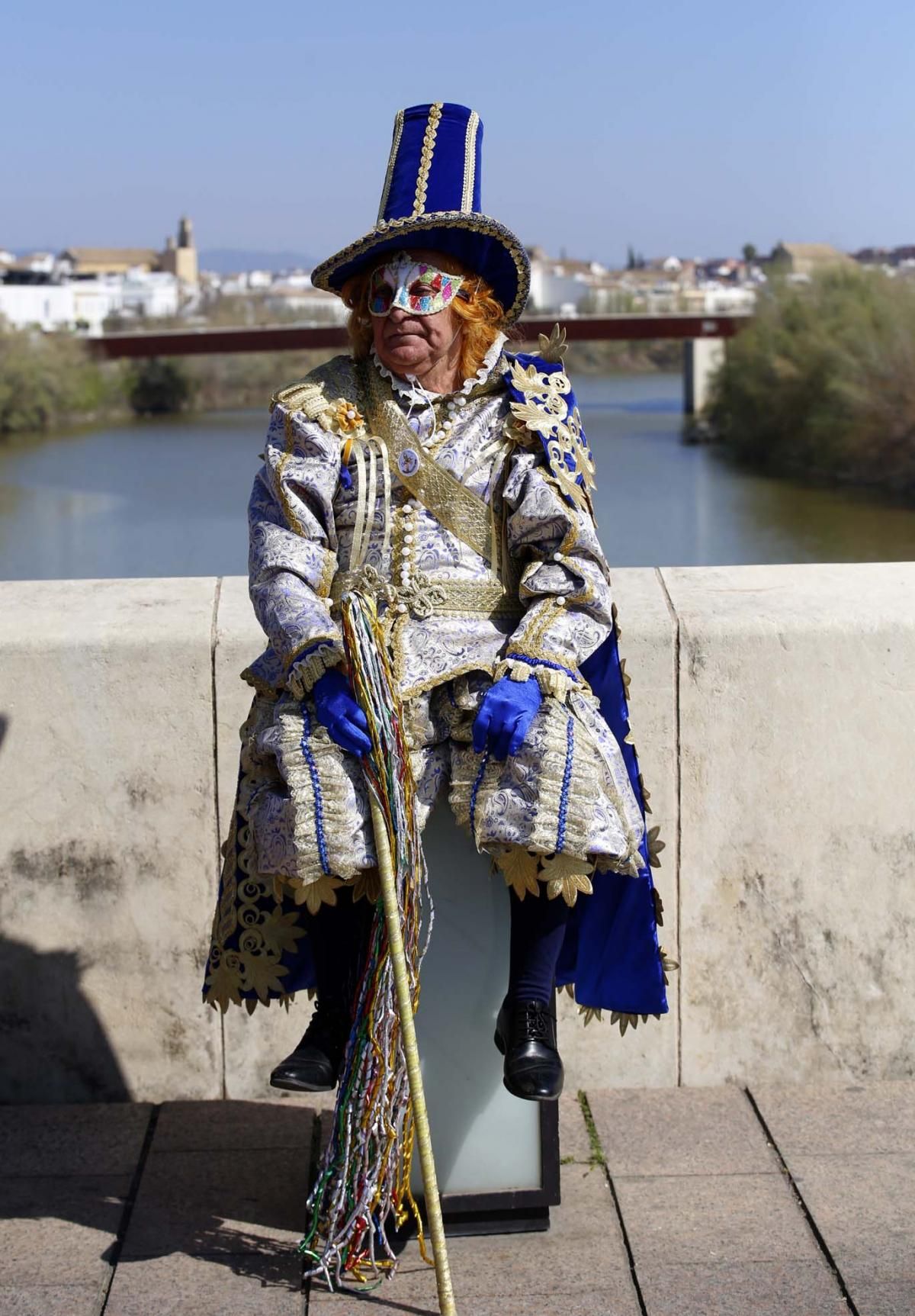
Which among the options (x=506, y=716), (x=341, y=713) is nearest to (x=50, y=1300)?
(x=341, y=713)

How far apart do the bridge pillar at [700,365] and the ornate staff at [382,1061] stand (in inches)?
1779

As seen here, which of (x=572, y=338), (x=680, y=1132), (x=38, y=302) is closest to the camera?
(x=680, y=1132)

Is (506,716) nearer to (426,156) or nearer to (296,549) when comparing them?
(296,549)

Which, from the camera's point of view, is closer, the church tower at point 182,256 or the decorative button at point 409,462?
the decorative button at point 409,462

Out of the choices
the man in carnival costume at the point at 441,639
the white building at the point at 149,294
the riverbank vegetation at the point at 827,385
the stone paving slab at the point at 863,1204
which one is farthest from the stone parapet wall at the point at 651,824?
the white building at the point at 149,294

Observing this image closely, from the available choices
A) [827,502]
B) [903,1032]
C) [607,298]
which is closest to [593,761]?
[903,1032]

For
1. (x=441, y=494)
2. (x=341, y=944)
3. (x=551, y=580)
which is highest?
(x=441, y=494)

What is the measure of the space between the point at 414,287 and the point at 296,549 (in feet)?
1.61

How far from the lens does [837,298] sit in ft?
133

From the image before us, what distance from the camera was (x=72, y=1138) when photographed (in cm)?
337

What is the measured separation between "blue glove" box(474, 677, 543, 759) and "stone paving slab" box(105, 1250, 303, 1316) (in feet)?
3.12

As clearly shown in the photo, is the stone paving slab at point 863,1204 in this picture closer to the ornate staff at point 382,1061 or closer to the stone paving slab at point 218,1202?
the ornate staff at point 382,1061

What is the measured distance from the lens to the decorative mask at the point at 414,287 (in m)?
2.85

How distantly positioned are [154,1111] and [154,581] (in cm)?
112
